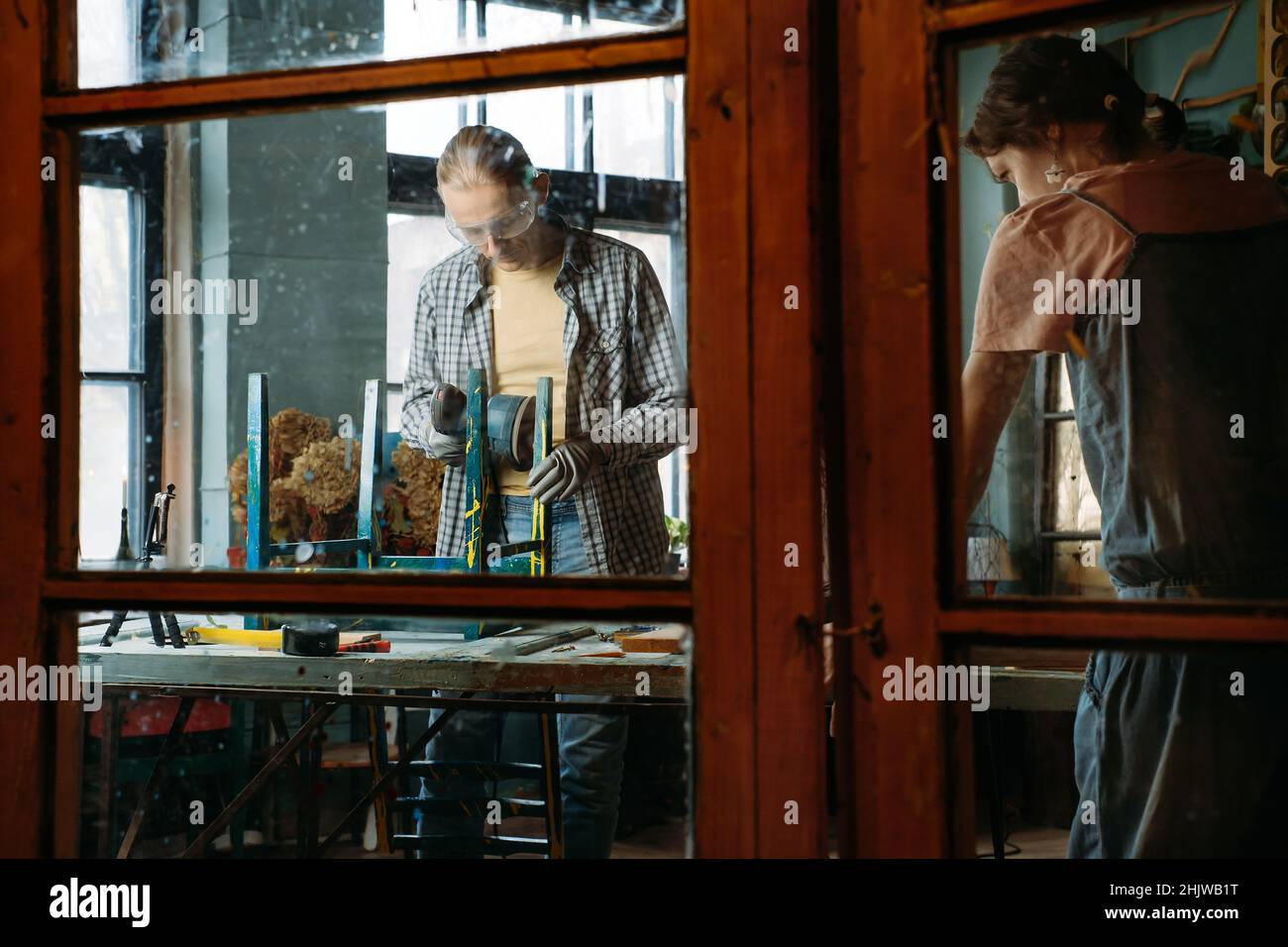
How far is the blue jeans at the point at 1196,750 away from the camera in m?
1.11

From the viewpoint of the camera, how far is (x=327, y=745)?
136 inches

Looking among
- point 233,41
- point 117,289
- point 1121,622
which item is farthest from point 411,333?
point 1121,622

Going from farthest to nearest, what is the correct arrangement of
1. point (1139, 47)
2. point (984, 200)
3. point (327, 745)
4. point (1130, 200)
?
point (327, 745), point (1139, 47), point (984, 200), point (1130, 200)

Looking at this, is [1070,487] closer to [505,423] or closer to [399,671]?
[505,423]

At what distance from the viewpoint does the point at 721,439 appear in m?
0.75

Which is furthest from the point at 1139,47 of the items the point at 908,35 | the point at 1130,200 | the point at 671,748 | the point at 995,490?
the point at 908,35

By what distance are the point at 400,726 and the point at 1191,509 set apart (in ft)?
7.74

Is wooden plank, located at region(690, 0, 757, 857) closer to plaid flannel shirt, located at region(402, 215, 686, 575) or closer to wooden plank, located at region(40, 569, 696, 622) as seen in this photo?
wooden plank, located at region(40, 569, 696, 622)

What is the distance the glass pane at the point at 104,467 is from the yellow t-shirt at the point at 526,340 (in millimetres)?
811

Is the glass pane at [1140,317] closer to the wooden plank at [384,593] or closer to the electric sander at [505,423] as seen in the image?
the wooden plank at [384,593]

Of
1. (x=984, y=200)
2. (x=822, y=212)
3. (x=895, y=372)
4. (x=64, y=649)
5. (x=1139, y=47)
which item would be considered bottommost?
(x=64, y=649)

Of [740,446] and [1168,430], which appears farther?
[1168,430]
